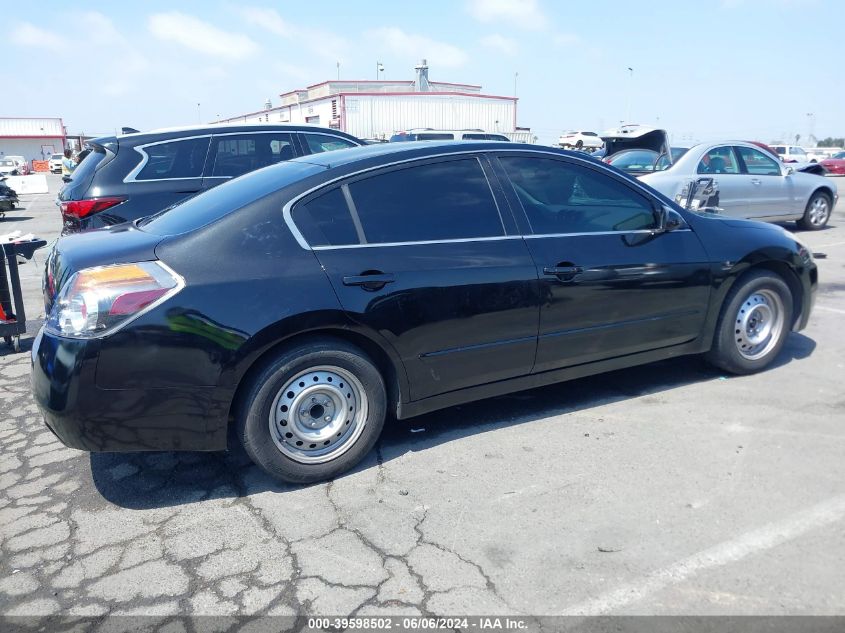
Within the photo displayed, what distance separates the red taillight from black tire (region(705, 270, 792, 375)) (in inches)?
212

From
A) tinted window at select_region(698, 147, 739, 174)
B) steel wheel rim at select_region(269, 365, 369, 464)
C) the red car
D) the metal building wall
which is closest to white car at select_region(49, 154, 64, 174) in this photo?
the metal building wall

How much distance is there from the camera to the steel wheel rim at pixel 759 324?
473cm

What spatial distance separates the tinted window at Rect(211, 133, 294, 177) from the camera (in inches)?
280

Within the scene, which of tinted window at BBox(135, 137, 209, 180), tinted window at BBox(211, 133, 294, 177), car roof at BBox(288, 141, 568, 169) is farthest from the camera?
tinted window at BBox(211, 133, 294, 177)

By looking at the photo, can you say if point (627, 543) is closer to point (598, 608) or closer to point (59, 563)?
point (598, 608)

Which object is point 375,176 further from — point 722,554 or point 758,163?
point 758,163

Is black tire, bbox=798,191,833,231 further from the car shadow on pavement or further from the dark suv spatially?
the dark suv

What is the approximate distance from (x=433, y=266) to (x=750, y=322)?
2.59 meters

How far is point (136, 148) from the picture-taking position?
22.0 ft

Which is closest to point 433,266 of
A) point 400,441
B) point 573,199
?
point 400,441

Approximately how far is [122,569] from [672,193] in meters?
8.59

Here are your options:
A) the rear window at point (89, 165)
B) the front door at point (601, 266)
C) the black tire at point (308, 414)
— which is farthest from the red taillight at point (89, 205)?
the front door at point (601, 266)

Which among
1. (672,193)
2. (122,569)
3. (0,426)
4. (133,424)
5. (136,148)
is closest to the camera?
(122,569)

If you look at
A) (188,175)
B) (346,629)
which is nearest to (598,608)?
(346,629)
